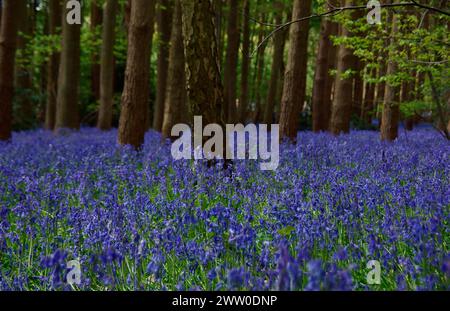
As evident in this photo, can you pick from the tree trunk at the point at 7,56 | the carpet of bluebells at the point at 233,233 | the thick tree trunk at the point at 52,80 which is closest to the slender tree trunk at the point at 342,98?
the carpet of bluebells at the point at 233,233

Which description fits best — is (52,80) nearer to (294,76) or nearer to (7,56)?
(7,56)

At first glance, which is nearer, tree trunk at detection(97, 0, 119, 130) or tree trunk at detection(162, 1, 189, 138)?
tree trunk at detection(162, 1, 189, 138)

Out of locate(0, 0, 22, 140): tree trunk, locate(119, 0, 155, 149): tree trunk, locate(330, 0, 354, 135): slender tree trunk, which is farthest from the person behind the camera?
locate(330, 0, 354, 135): slender tree trunk

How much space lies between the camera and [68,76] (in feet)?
47.1

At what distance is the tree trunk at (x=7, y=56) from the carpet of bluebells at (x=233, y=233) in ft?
19.1

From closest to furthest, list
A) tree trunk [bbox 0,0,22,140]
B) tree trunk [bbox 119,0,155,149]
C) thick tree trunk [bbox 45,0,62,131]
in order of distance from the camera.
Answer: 1. tree trunk [bbox 119,0,155,149]
2. tree trunk [bbox 0,0,22,140]
3. thick tree trunk [bbox 45,0,62,131]

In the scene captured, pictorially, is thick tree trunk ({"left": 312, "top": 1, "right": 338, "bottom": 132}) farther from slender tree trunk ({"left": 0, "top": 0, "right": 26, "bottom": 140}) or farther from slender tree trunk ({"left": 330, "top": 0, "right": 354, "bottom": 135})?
slender tree trunk ({"left": 0, "top": 0, "right": 26, "bottom": 140})

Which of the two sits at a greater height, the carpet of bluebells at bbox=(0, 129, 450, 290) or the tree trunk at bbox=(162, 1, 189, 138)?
the tree trunk at bbox=(162, 1, 189, 138)

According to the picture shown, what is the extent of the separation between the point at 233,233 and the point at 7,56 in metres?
9.77

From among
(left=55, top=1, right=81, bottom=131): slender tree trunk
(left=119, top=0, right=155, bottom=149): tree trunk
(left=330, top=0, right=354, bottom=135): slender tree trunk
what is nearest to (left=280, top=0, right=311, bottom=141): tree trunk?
(left=330, top=0, right=354, bottom=135): slender tree trunk

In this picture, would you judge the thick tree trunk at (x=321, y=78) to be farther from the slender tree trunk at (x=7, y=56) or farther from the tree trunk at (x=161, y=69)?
the slender tree trunk at (x=7, y=56)

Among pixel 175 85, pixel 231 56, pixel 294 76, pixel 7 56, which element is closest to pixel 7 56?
pixel 7 56

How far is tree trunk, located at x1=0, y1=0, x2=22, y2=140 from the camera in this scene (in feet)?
34.9
